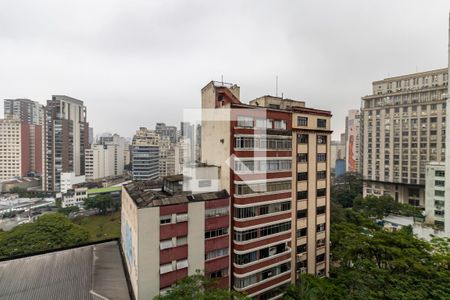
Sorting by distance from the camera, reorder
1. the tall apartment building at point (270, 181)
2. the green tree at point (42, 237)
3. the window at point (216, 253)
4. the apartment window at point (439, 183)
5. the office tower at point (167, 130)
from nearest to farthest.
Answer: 1. the window at point (216, 253)
2. the tall apartment building at point (270, 181)
3. the green tree at point (42, 237)
4. the apartment window at point (439, 183)
5. the office tower at point (167, 130)

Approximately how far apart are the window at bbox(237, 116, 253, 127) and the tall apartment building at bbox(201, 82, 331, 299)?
0.09m

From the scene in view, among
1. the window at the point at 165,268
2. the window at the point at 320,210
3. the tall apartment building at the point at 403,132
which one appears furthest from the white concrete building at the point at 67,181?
the tall apartment building at the point at 403,132

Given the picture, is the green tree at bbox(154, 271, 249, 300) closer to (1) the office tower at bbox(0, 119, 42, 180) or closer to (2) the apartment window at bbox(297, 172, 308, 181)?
(2) the apartment window at bbox(297, 172, 308, 181)

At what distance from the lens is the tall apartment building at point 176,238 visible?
1709 cm

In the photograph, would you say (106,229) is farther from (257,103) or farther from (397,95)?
(397,95)

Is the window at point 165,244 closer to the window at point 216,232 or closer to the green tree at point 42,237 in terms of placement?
the window at point 216,232

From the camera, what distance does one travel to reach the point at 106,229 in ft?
192

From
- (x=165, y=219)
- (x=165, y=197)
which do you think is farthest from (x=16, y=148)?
(x=165, y=219)

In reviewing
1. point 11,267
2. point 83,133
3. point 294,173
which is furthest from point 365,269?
point 83,133

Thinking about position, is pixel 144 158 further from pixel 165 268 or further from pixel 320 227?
pixel 165 268

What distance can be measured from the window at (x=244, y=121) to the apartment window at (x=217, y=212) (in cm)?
740

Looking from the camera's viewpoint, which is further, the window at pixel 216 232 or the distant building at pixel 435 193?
the distant building at pixel 435 193

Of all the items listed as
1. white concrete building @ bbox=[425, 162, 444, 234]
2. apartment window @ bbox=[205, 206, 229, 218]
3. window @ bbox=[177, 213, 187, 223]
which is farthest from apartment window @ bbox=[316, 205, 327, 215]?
white concrete building @ bbox=[425, 162, 444, 234]

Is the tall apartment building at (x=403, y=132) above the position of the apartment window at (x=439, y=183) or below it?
above
